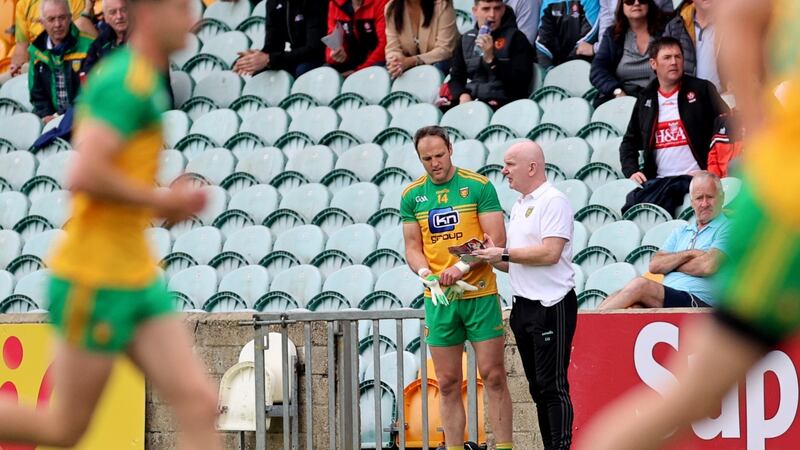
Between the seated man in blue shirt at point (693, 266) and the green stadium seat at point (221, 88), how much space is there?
6.48m

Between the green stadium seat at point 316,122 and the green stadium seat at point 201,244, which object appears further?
the green stadium seat at point 316,122

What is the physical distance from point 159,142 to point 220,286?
280 inches

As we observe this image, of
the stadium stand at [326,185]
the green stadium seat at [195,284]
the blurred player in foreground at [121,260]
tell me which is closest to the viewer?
the blurred player in foreground at [121,260]

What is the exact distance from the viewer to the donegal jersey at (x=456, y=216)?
29.3 feet

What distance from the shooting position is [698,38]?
11352 mm

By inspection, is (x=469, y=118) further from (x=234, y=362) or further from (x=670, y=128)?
(x=234, y=362)

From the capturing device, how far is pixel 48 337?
34.4 ft

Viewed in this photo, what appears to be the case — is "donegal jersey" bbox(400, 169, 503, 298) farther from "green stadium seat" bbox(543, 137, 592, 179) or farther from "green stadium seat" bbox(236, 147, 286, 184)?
"green stadium seat" bbox(236, 147, 286, 184)

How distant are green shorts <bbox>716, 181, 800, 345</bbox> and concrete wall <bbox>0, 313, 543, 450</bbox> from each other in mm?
5603

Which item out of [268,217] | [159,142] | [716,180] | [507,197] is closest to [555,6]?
[507,197]

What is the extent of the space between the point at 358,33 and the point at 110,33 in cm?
269

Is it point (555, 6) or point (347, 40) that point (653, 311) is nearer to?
point (555, 6)

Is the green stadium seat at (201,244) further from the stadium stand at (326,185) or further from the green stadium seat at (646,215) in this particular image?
the green stadium seat at (646,215)

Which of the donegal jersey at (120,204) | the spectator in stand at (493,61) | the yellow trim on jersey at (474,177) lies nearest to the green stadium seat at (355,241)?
the spectator in stand at (493,61)
